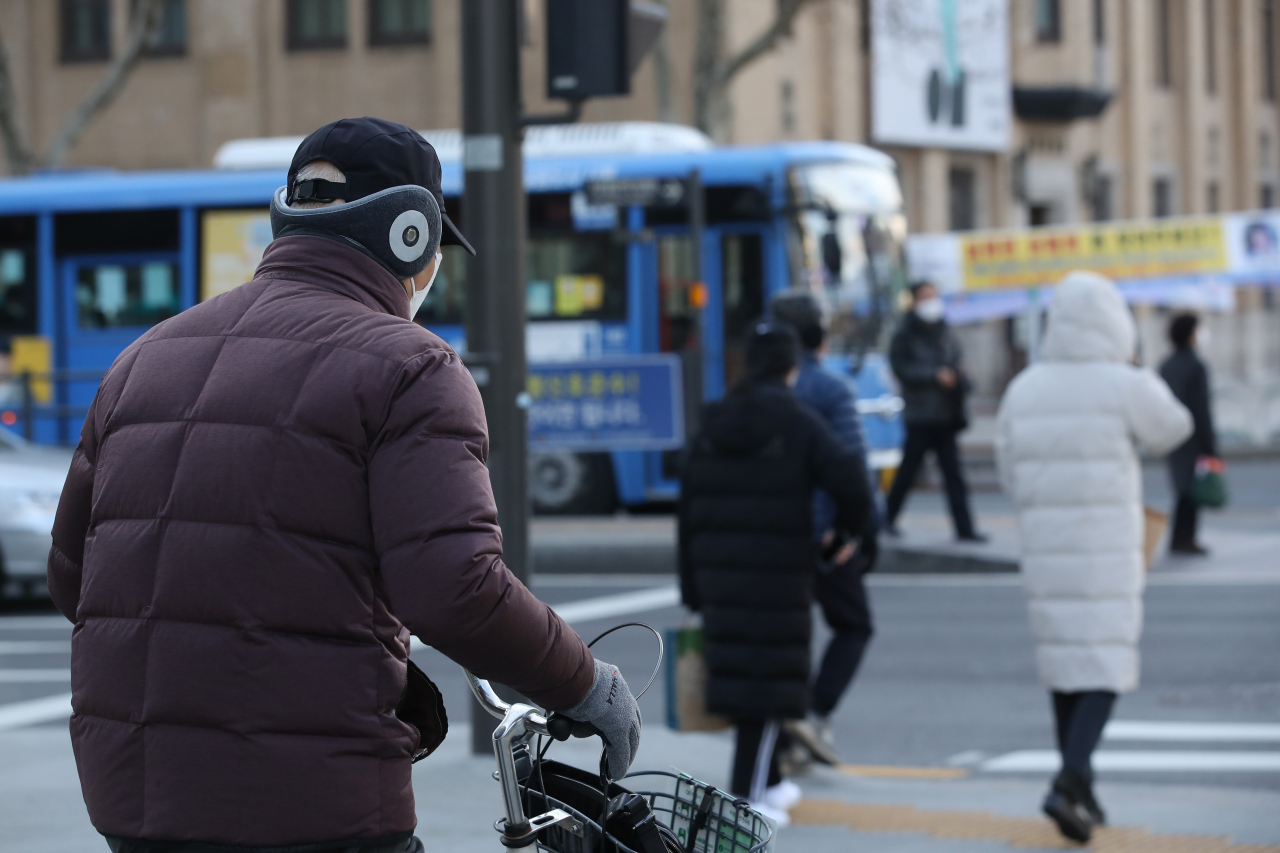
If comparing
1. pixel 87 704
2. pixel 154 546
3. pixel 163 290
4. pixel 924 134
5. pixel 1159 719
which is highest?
pixel 924 134

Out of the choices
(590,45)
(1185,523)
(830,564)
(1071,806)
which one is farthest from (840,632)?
(1185,523)

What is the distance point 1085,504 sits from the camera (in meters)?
5.62

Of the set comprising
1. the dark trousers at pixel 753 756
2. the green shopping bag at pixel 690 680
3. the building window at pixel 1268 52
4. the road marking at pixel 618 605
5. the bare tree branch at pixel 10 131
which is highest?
the building window at pixel 1268 52

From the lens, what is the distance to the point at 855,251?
1625 cm

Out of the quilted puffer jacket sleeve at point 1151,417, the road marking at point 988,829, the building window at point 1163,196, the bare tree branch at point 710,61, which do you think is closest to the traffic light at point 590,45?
the quilted puffer jacket sleeve at point 1151,417

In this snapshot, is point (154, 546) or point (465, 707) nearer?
point (154, 546)

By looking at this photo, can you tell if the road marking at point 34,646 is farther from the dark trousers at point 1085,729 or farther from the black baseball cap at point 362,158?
the black baseball cap at point 362,158

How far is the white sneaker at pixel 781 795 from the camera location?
5.80 m

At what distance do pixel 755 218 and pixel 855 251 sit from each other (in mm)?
1075

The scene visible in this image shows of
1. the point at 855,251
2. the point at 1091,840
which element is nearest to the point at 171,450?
the point at 1091,840

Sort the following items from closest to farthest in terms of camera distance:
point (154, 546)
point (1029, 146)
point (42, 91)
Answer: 1. point (154, 546)
2. point (42, 91)
3. point (1029, 146)

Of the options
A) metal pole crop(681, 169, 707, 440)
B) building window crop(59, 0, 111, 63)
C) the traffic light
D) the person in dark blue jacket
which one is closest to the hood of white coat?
the person in dark blue jacket

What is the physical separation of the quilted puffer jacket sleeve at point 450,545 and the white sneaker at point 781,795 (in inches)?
142

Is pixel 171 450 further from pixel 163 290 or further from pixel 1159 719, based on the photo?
pixel 163 290
